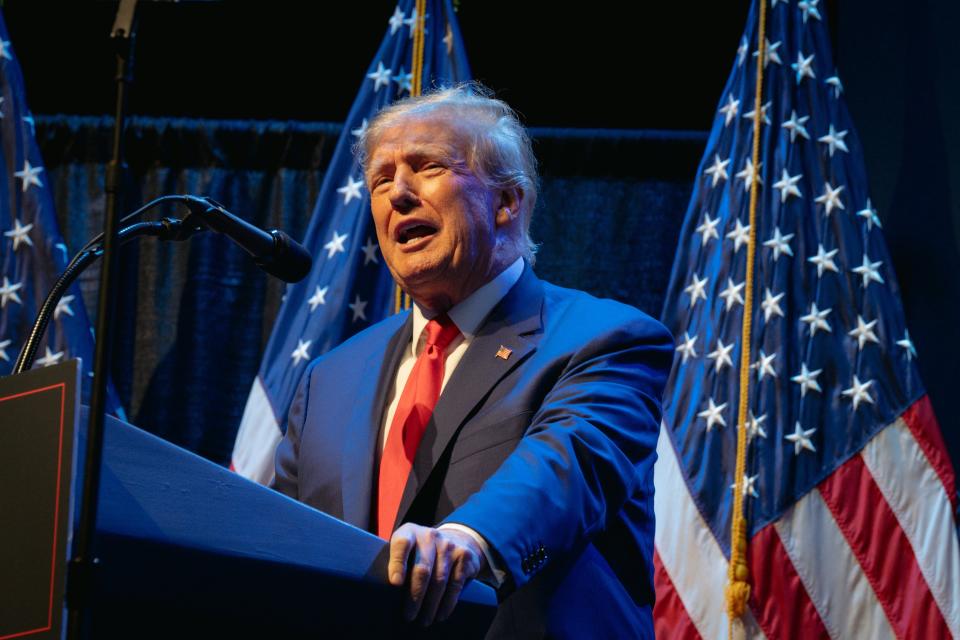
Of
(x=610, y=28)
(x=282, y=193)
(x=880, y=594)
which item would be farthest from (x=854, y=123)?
(x=282, y=193)

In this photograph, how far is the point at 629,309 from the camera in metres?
2.05

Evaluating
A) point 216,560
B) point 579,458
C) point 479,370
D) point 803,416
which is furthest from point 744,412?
point 216,560

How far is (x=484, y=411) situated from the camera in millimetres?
1897

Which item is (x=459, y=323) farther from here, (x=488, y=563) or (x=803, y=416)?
(x=803, y=416)

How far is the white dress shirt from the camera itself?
2.10 meters

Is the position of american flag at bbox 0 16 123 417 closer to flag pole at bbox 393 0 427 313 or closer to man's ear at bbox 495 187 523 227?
flag pole at bbox 393 0 427 313

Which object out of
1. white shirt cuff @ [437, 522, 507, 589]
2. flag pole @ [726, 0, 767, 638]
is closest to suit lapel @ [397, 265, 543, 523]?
white shirt cuff @ [437, 522, 507, 589]

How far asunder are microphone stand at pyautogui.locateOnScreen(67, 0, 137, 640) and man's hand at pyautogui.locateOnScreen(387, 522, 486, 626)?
12.5 inches

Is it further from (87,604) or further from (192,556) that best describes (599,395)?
(87,604)

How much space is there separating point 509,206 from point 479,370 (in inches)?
20.9

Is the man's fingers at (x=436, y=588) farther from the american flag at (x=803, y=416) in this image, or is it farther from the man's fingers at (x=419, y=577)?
the american flag at (x=803, y=416)

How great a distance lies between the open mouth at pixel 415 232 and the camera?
2271 mm

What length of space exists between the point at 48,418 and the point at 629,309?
1135 mm

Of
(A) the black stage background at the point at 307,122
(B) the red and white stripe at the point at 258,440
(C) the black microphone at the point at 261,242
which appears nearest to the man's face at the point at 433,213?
(C) the black microphone at the point at 261,242
